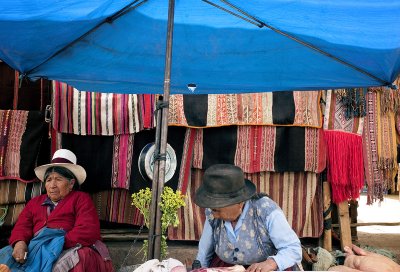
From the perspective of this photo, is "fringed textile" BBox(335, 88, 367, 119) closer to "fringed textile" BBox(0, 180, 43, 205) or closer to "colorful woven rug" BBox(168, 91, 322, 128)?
"colorful woven rug" BBox(168, 91, 322, 128)

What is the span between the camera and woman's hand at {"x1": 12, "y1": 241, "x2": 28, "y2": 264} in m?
4.06

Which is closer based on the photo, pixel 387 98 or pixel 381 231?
pixel 387 98

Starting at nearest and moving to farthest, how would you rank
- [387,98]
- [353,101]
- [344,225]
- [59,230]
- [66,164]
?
[59,230] → [66,164] → [353,101] → [387,98] → [344,225]

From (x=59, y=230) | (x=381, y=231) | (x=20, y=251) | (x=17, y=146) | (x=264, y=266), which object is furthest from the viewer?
(x=381, y=231)

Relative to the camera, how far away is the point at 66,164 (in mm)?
4598

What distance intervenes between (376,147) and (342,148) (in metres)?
0.45

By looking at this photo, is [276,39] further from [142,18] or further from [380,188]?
[380,188]

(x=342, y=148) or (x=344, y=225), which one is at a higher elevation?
(x=342, y=148)

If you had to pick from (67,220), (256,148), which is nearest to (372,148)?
(256,148)

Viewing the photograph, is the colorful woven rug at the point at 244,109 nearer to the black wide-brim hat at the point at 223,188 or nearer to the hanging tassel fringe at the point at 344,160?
the hanging tassel fringe at the point at 344,160

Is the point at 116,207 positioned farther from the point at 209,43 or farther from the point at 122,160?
the point at 209,43

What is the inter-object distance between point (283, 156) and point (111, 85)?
77.4 inches

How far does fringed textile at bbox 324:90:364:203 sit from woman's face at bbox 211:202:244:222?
2.41 metres

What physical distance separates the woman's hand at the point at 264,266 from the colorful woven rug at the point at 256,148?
221cm
